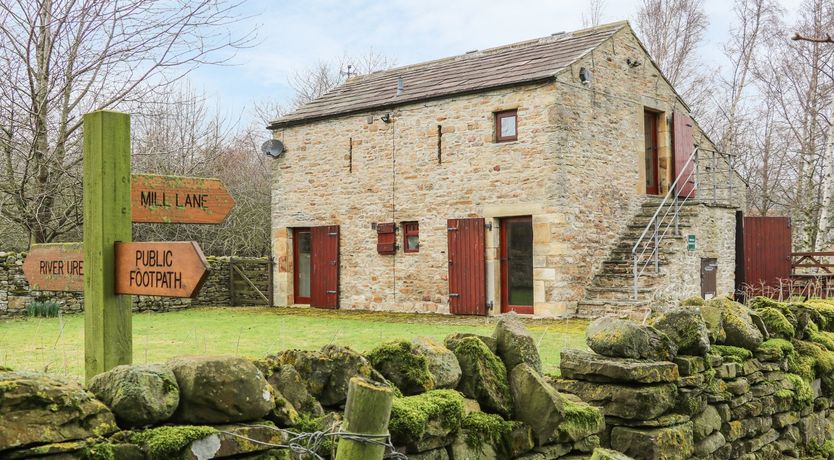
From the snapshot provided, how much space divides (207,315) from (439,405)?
40.5ft

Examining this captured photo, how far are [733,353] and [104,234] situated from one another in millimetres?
5267

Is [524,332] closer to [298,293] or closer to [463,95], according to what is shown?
[463,95]

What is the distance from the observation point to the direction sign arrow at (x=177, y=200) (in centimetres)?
353

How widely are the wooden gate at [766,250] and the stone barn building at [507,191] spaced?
103cm

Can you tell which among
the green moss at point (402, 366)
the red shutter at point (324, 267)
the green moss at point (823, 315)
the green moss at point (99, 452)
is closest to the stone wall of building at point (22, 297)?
the red shutter at point (324, 267)

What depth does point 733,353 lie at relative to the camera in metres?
6.43

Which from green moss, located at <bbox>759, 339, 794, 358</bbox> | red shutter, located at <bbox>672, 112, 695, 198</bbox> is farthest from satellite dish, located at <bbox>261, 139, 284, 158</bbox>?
green moss, located at <bbox>759, 339, 794, 358</bbox>

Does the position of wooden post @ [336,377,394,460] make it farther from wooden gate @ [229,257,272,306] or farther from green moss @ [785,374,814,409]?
wooden gate @ [229,257,272,306]

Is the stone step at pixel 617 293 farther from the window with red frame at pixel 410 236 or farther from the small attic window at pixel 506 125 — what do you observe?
the window with red frame at pixel 410 236

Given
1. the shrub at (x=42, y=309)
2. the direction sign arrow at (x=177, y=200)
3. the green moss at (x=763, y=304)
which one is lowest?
the shrub at (x=42, y=309)

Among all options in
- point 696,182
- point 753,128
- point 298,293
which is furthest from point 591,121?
point 753,128

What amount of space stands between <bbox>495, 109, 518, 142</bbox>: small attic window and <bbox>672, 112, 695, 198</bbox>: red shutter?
4369mm

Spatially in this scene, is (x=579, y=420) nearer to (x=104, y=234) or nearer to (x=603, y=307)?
(x=104, y=234)

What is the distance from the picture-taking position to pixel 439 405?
11.7 ft
